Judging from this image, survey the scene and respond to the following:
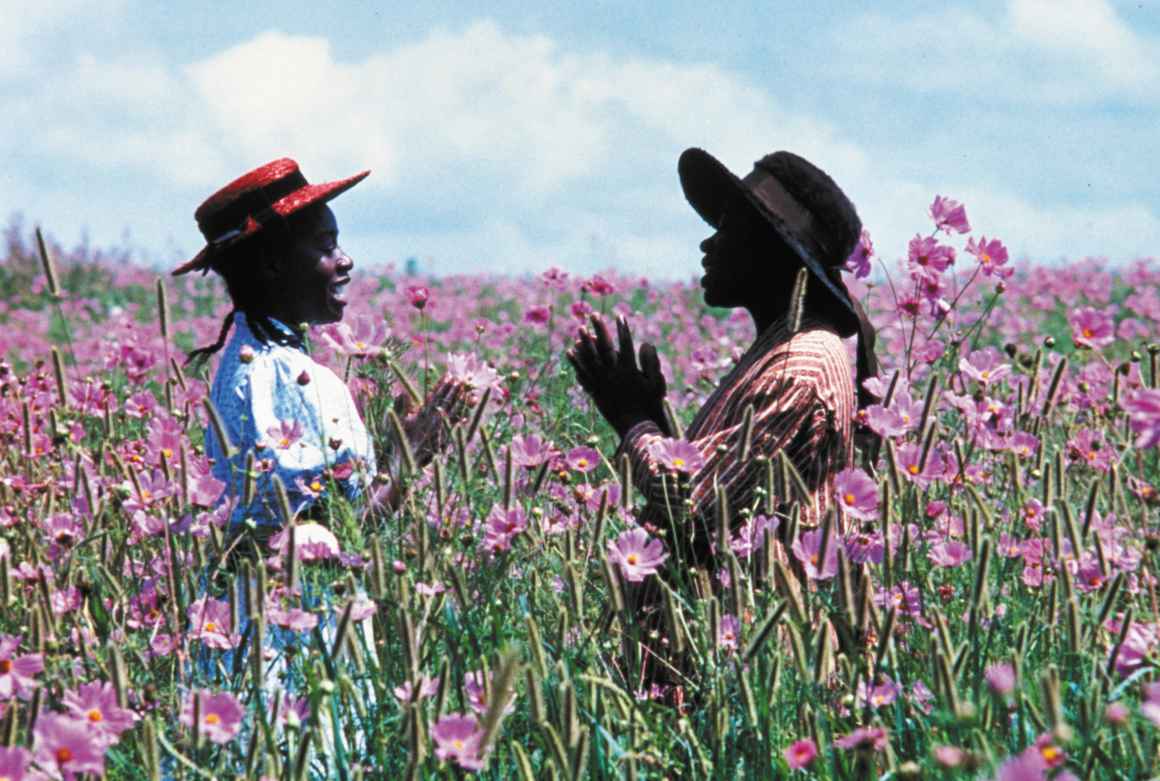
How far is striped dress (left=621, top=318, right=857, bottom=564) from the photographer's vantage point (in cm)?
281

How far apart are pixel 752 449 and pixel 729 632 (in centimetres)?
47

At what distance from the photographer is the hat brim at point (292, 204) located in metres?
3.49

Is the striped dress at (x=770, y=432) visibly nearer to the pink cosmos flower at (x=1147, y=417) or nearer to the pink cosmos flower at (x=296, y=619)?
the pink cosmos flower at (x=296, y=619)

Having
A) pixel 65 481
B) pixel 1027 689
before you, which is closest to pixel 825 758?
pixel 1027 689

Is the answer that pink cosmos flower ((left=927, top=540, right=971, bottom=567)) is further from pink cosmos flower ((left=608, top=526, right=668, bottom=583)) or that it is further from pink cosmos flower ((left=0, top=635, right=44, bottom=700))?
pink cosmos flower ((left=0, top=635, right=44, bottom=700))

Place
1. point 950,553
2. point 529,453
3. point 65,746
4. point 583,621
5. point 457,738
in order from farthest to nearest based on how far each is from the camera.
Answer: point 529,453, point 950,553, point 583,621, point 457,738, point 65,746

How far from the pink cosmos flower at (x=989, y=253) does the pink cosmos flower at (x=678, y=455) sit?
1.12 m

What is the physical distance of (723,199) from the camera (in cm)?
335

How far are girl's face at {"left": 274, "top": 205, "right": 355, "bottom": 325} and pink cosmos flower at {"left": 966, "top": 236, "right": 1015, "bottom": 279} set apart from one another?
1.54m

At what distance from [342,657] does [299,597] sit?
145mm

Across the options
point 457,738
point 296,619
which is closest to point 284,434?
point 296,619

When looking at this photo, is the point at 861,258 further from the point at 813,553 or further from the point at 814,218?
the point at 813,553

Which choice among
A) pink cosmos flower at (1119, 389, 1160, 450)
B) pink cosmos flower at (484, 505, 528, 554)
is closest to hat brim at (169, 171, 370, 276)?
pink cosmos flower at (484, 505, 528, 554)

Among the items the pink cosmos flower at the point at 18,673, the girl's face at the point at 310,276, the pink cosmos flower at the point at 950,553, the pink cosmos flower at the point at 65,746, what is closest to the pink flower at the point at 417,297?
the girl's face at the point at 310,276
